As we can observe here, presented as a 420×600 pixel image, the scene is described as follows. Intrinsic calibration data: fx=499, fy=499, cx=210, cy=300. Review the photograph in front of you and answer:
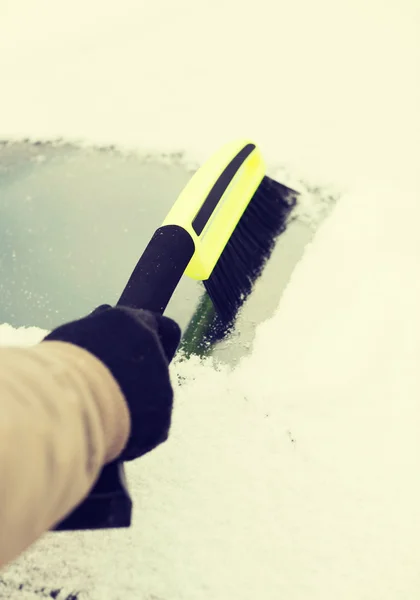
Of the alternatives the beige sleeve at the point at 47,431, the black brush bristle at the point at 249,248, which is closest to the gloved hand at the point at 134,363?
the beige sleeve at the point at 47,431

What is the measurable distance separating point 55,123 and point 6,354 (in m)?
0.64

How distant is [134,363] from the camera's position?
33 cm

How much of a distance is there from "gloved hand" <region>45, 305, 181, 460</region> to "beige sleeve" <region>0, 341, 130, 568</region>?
16 millimetres

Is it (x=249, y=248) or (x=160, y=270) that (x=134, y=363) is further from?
(x=249, y=248)

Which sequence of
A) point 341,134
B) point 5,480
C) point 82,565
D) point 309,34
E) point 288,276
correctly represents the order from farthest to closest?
point 309,34, point 341,134, point 288,276, point 82,565, point 5,480

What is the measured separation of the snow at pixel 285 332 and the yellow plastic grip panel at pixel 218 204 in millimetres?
101

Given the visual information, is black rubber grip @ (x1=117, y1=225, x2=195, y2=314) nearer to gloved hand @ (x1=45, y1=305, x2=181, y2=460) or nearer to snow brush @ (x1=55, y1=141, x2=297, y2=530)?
snow brush @ (x1=55, y1=141, x2=297, y2=530)

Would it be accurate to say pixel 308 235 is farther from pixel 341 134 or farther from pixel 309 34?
pixel 309 34

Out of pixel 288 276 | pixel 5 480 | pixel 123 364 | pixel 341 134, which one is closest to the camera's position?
pixel 5 480

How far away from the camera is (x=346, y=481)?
18.9 inches

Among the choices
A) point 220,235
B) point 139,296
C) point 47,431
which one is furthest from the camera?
point 220,235

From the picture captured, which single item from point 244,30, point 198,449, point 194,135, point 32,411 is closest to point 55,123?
point 194,135

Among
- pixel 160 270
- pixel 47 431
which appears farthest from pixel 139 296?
pixel 47 431

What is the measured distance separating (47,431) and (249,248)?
448 mm
